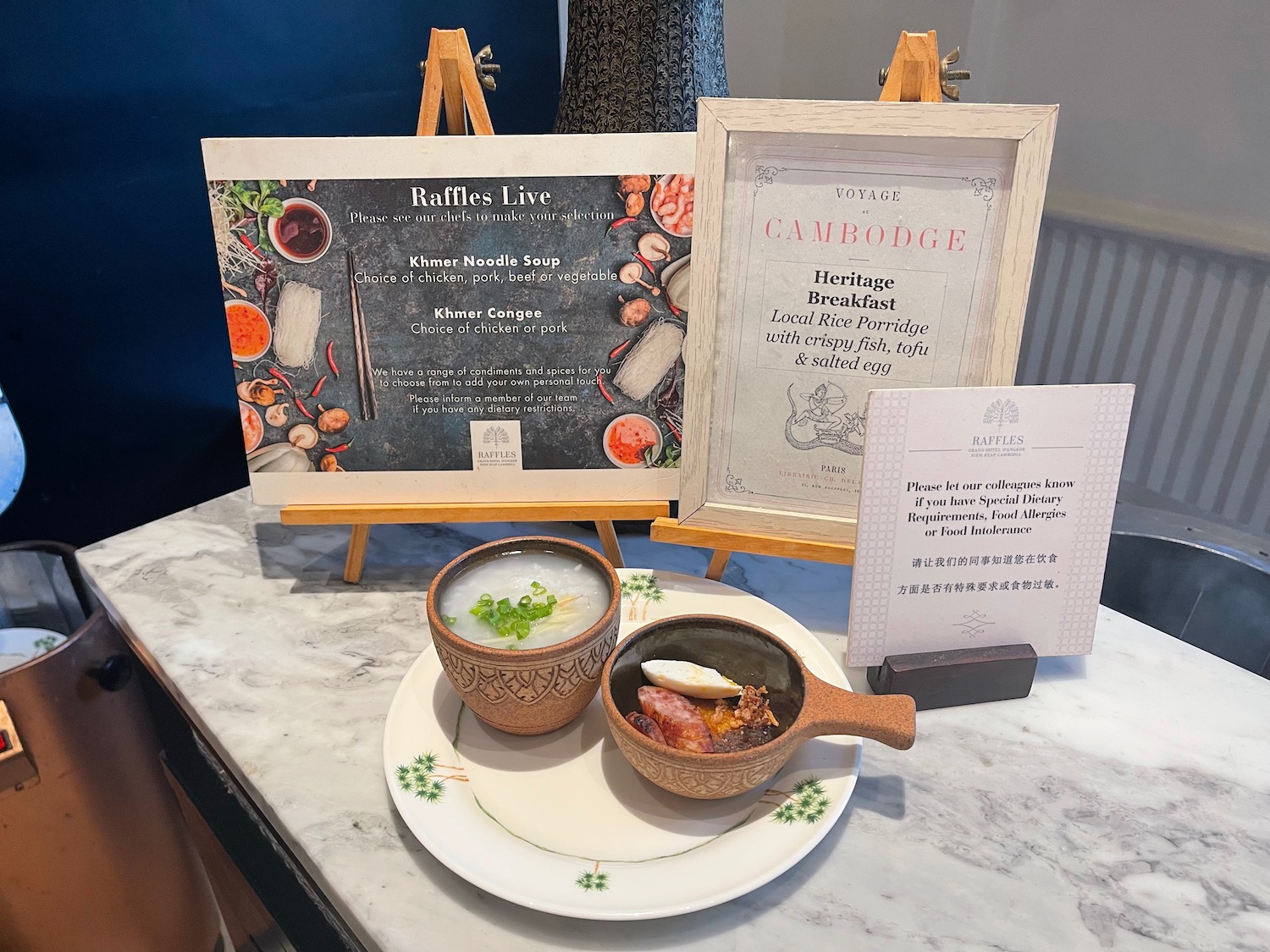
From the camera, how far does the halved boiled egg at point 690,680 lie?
747 millimetres

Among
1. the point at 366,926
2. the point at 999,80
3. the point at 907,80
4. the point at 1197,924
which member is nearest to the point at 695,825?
the point at 366,926

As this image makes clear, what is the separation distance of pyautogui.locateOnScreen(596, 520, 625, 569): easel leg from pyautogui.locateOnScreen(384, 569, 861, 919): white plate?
244mm

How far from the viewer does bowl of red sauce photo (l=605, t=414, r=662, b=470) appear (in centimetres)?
96

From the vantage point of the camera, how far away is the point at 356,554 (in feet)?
3.39

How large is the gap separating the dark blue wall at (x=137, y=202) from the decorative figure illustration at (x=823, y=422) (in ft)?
2.96

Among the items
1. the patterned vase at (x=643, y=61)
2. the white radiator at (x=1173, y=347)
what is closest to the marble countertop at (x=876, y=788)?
the patterned vase at (x=643, y=61)

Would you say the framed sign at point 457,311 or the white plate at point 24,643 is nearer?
the framed sign at point 457,311

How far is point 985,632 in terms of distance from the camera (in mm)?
860

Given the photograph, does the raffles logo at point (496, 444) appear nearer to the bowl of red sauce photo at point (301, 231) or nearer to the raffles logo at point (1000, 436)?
the bowl of red sauce photo at point (301, 231)

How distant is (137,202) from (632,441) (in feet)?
2.52

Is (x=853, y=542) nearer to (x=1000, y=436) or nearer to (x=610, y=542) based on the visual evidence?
(x=1000, y=436)

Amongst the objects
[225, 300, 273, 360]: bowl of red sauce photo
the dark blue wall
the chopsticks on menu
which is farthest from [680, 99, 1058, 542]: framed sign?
the dark blue wall

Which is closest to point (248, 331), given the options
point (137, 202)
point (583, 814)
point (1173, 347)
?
point (137, 202)

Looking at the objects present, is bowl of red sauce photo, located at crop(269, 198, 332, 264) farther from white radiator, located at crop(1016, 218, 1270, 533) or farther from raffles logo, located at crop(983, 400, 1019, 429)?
white radiator, located at crop(1016, 218, 1270, 533)
